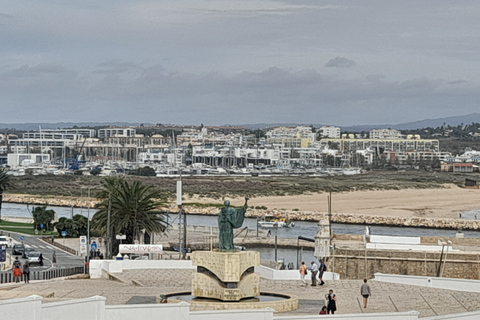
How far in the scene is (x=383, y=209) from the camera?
13338 centimetres

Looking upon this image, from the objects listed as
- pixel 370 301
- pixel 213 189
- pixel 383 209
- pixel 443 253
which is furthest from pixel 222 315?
pixel 213 189

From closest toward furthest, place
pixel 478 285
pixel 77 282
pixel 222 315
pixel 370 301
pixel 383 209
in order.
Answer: pixel 222 315, pixel 370 301, pixel 478 285, pixel 77 282, pixel 383 209

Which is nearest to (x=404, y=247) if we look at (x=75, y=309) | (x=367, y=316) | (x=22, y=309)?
(x=367, y=316)

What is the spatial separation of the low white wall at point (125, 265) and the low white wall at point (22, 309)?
18937mm

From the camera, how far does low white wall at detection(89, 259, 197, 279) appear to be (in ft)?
141

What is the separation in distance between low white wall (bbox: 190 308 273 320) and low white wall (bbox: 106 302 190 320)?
32cm

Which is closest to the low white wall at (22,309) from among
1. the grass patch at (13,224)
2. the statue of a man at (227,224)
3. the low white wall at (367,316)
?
the low white wall at (367,316)

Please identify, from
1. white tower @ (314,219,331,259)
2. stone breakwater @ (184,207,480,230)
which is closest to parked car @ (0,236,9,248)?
white tower @ (314,219,331,259)

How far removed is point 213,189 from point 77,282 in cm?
12995

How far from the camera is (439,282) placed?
37.9 m

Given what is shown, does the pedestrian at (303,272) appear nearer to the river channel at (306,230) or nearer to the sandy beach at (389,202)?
the river channel at (306,230)

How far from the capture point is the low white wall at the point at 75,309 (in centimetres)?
2441

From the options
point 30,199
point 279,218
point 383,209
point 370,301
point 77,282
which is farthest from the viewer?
point 30,199

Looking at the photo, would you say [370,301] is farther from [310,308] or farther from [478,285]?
[478,285]
